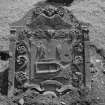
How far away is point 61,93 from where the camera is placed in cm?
539

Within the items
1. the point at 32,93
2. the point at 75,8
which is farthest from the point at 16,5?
the point at 32,93

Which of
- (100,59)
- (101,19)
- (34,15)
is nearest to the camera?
(34,15)

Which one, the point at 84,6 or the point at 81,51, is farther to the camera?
the point at 84,6

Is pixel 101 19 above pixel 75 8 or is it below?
below

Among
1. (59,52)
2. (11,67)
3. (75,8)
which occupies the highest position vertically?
(75,8)

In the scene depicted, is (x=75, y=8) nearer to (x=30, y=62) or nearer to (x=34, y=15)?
(x=34, y=15)

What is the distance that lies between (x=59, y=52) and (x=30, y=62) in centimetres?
86

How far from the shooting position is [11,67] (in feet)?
17.5

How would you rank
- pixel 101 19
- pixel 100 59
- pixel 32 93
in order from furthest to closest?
pixel 101 19, pixel 100 59, pixel 32 93

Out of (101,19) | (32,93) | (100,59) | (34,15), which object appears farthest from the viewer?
(101,19)

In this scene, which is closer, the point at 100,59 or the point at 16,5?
the point at 100,59

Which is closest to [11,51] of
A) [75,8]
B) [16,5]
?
[16,5]

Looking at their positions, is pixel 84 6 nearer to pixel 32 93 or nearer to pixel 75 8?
pixel 75 8

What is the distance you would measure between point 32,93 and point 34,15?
2188 millimetres
